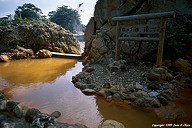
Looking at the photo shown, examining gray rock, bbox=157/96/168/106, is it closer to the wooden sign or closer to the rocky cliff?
the wooden sign

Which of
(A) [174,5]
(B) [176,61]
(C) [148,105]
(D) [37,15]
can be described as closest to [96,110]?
(C) [148,105]

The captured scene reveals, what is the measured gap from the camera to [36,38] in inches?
547

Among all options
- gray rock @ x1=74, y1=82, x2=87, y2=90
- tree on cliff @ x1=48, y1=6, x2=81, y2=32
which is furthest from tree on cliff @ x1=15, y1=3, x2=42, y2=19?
gray rock @ x1=74, y1=82, x2=87, y2=90

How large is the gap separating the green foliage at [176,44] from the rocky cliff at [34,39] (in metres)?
11.1

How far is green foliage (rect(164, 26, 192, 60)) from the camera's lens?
5.75 metres

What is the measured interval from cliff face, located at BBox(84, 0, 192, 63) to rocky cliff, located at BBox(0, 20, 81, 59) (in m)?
4.78

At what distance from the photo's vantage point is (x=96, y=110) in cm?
427

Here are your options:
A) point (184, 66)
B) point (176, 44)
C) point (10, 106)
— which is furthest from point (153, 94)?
point (10, 106)

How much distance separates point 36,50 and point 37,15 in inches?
458

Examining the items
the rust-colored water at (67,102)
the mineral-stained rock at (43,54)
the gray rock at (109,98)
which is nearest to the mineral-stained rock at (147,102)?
the rust-colored water at (67,102)

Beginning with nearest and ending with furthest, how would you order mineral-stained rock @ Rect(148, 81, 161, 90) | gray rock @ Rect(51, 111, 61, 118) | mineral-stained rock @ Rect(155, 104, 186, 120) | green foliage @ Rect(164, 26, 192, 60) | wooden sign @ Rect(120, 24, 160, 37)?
mineral-stained rock @ Rect(155, 104, 186, 120) → gray rock @ Rect(51, 111, 61, 118) → mineral-stained rock @ Rect(148, 81, 161, 90) → wooden sign @ Rect(120, 24, 160, 37) → green foliage @ Rect(164, 26, 192, 60)

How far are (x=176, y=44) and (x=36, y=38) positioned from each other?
13.3 metres

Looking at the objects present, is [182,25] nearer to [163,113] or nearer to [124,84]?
[124,84]

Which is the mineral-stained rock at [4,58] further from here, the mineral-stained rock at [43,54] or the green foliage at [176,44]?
the green foliage at [176,44]
